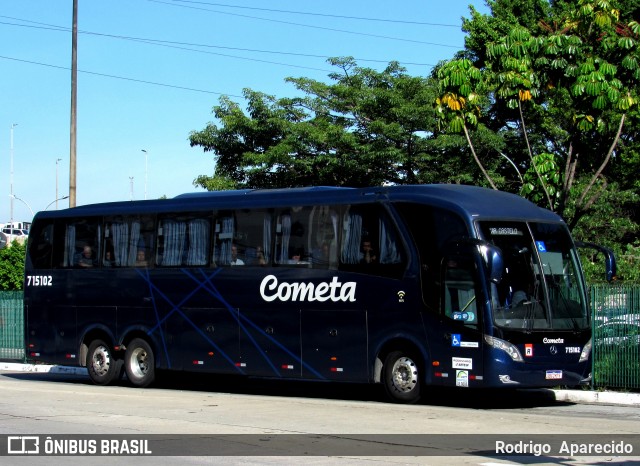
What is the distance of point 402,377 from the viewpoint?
16.5 meters

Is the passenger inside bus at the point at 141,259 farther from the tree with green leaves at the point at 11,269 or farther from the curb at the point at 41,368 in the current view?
the tree with green leaves at the point at 11,269

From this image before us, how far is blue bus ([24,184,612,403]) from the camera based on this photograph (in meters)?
15.6

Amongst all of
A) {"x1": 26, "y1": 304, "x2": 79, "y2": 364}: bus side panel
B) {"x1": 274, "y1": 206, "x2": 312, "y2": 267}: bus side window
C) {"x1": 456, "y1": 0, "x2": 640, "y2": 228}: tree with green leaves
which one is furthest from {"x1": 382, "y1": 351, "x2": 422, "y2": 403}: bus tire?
{"x1": 26, "y1": 304, "x2": 79, "y2": 364}: bus side panel

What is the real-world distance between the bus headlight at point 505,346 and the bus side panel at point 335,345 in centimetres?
243

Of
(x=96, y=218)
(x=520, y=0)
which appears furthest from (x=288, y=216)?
A: (x=520, y=0)

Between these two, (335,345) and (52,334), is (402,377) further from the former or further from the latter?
(52,334)

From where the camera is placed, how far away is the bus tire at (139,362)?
20391mm

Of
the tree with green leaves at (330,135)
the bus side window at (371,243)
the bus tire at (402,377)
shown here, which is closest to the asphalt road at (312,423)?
the bus tire at (402,377)

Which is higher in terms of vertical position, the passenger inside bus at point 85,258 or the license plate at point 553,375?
the passenger inside bus at point 85,258

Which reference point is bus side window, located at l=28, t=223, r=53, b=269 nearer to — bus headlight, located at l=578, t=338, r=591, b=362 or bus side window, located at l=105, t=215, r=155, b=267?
bus side window, located at l=105, t=215, r=155, b=267

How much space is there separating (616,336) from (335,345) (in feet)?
16.0

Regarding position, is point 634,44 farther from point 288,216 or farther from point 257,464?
point 257,464

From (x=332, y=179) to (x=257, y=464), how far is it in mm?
25117

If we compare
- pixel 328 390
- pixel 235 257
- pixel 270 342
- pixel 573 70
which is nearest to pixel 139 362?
pixel 235 257
